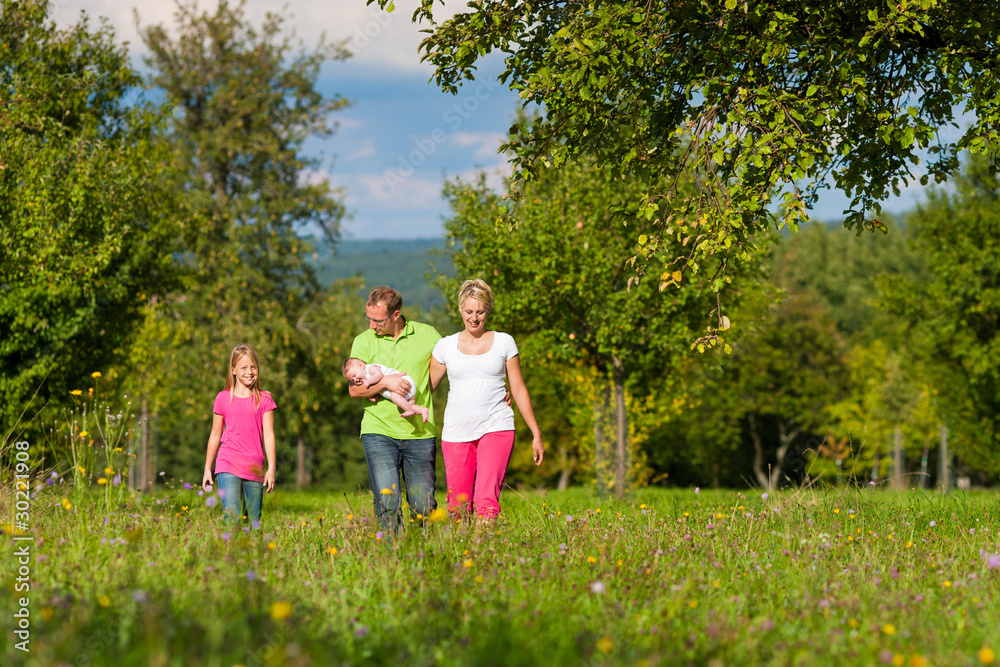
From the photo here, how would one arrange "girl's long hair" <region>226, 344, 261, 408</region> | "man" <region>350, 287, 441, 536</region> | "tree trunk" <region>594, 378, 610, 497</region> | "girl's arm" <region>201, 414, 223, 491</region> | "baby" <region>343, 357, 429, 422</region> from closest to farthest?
"baby" <region>343, 357, 429, 422</region>
"man" <region>350, 287, 441, 536</region>
"girl's arm" <region>201, 414, 223, 491</region>
"girl's long hair" <region>226, 344, 261, 408</region>
"tree trunk" <region>594, 378, 610, 497</region>

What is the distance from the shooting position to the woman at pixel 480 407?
6.16 metres

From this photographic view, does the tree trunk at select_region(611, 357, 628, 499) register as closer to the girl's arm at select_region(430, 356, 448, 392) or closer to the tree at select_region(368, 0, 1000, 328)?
the tree at select_region(368, 0, 1000, 328)

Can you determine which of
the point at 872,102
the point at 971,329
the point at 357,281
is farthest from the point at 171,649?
the point at 971,329

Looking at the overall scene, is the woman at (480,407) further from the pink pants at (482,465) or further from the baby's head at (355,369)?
the baby's head at (355,369)

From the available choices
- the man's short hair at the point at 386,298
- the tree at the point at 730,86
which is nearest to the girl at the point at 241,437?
the man's short hair at the point at 386,298

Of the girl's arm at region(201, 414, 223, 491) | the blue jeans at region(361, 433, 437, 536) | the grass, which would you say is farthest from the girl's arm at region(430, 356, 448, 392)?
the girl's arm at region(201, 414, 223, 491)

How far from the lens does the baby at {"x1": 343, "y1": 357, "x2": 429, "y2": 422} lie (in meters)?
6.04

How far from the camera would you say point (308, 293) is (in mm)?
27250

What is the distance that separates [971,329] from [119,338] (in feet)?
80.0

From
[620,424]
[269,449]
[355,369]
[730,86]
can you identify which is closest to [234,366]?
[269,449]

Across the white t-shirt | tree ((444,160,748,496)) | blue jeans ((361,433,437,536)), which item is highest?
tree ((444,160,748,496))

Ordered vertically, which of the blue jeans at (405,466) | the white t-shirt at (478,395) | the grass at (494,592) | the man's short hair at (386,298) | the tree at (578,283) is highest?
the tree at (578,283)

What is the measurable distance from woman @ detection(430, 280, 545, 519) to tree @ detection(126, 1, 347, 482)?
18.6 meters

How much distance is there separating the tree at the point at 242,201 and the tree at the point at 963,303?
770 inches
